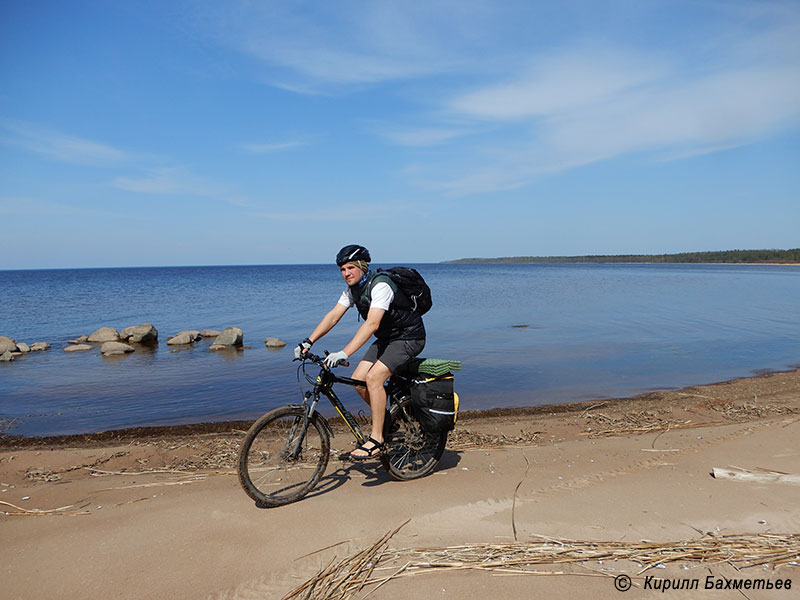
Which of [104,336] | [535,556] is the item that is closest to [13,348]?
[104,336]

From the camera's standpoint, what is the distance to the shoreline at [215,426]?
306 inches

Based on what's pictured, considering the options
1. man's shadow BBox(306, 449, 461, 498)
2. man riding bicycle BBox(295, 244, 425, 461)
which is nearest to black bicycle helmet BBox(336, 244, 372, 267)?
man riding bicycle BBox(295, 244, 425, 461)

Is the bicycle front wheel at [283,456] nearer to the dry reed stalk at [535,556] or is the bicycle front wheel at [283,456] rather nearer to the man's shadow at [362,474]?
the man's shadow at [362,474]

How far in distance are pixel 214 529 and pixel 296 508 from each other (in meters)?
0.69

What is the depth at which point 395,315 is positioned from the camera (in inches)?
196

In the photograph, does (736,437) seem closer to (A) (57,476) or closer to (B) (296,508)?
(B) (296,508)

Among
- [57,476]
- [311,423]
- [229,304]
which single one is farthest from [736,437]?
[229,304]

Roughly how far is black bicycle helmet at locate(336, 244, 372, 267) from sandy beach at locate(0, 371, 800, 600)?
2.16m

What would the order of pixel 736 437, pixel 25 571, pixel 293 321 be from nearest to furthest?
pixel 25 571
pixel 736 437
pixel 293 321

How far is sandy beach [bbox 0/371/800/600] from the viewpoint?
3357 mm

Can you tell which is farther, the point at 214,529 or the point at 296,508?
the point at 296,508

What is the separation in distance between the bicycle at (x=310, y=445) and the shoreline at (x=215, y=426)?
9.60 feet

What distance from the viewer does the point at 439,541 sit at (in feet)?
12.7

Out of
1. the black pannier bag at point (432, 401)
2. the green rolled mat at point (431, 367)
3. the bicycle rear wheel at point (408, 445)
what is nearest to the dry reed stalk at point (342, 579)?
the bicycle rear wheel at point (408, 445)
